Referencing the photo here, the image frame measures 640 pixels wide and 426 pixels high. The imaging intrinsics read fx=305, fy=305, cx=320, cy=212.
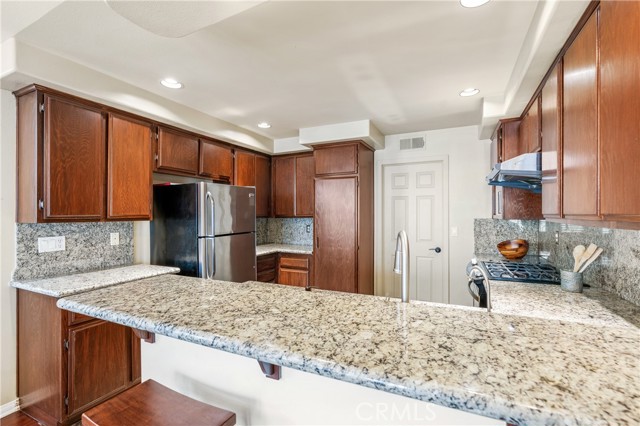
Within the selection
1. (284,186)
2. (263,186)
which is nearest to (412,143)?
→ (284,186)

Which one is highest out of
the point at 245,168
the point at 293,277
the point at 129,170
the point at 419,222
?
the point at 245,168

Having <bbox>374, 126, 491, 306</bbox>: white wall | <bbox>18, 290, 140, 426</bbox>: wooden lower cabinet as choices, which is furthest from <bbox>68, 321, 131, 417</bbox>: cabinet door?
<bbox>374, 126, 491, 306</bbox>: white wall

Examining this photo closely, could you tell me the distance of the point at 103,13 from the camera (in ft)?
5.35

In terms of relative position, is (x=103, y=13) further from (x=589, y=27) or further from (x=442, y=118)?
(x=442, y=118)

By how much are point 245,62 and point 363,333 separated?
2.05 metres

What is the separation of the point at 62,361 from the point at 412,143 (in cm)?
399

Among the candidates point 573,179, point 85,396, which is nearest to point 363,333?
point 573,179

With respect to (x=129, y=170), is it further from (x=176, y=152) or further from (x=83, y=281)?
(x=83, y=281)

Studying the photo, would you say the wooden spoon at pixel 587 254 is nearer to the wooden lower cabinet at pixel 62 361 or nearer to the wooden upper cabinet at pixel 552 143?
the wooden upper cabinet at pixel 552 143

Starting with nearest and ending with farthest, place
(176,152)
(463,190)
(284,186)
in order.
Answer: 1. (176,152)
2. (463,190)
3. (284,186)

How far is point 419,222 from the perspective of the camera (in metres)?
4.00

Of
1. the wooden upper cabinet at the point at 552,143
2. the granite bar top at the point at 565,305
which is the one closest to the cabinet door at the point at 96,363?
the granite bar top at the point at 565,305

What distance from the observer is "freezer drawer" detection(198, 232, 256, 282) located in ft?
9.41

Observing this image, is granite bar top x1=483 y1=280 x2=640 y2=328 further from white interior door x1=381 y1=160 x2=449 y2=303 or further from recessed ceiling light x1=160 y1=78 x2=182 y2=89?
recessed ceiling light x1=160 y1=78 x2=182 y2=89
